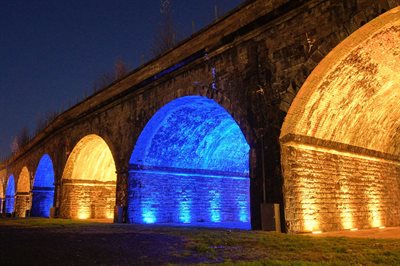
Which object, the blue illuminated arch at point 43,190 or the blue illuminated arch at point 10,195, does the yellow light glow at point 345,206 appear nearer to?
the blue illuminated arch at point 43,190

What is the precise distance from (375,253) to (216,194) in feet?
37.6

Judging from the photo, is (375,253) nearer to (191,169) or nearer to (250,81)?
(250,81)

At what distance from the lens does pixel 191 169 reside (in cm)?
1561

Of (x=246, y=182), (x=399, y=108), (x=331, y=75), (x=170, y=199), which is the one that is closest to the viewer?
(x=331, y=75)

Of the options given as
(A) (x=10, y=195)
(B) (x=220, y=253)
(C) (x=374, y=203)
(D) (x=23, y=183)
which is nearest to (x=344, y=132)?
(C) (x=374, y=203)

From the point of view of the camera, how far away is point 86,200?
20.8m

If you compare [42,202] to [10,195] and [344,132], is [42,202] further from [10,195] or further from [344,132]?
[344,132]

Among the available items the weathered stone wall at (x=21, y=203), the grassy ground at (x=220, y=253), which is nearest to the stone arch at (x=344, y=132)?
the grassy ground at (x=220, y=253)

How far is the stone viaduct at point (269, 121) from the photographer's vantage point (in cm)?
841

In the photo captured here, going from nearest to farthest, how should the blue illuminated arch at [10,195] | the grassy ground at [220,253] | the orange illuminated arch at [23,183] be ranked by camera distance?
1. the grassy ground at [220,253]
2. the orange illuminated arch at [23,183]
3. the blue illuminated arch at [10,195]

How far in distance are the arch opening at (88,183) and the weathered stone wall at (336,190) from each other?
1317 centimetres

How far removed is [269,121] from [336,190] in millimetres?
2706

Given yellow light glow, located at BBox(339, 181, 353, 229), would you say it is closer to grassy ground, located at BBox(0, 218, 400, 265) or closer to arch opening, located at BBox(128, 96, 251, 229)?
grassy ground, located at BBox(0, 218, 400, 265)

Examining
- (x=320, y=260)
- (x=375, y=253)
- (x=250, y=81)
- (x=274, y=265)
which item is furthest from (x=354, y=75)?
(x=274, y=265)
